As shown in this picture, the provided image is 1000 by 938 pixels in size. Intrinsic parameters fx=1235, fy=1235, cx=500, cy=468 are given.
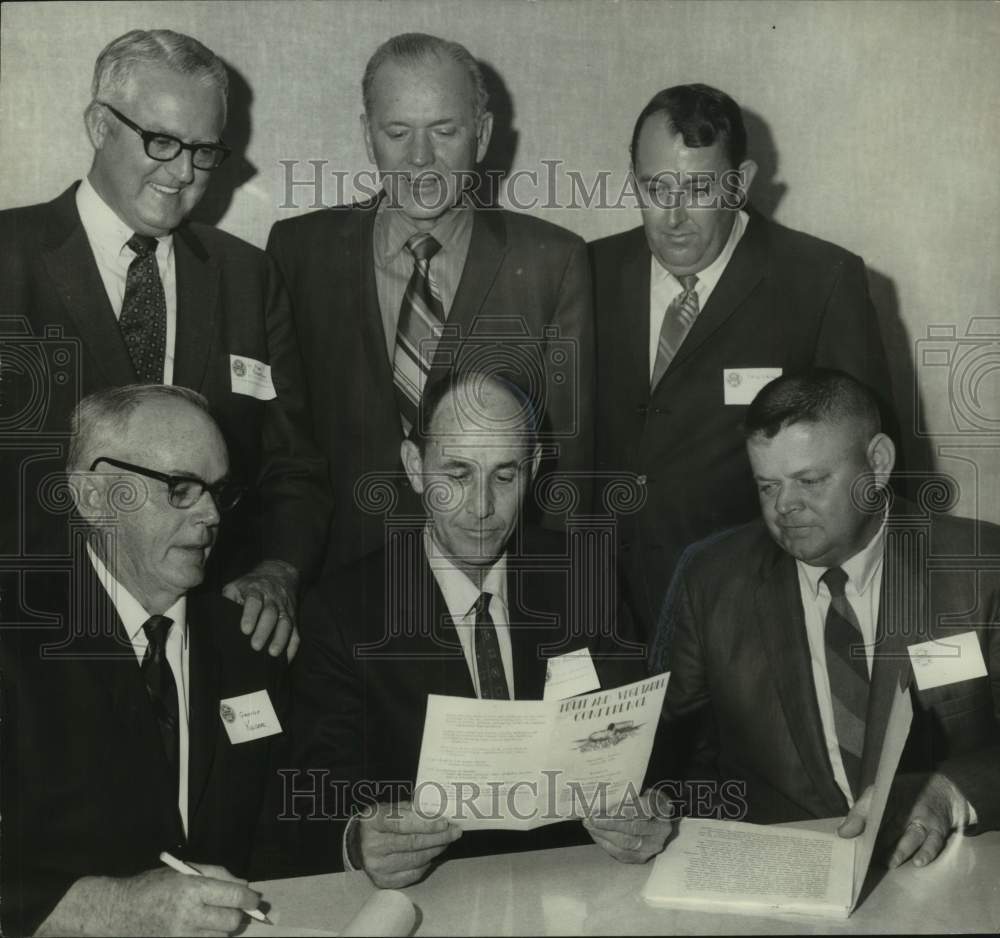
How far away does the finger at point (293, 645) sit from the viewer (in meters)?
3.00

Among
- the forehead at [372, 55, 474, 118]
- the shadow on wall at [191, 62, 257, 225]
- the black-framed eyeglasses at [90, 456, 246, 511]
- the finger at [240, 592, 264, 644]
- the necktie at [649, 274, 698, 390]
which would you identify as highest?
the forehead at [372, 55, 474, 118]

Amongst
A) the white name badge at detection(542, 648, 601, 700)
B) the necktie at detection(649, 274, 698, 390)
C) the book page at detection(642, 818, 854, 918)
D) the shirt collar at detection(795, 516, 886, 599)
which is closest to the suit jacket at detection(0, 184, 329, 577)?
the white name badge at detection(542, 648, 601, 700)

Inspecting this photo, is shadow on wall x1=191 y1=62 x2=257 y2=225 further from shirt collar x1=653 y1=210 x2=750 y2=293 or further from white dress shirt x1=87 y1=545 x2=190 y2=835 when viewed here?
shirt collar x1=653 y1=210 x2=750 y2=293

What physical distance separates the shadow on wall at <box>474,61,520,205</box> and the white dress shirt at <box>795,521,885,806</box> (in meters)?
1.23

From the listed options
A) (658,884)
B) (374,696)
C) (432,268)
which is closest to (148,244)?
(432,268)

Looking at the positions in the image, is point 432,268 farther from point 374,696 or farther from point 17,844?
point 17,844

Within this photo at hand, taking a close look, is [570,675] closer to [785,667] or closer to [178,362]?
[785,667]

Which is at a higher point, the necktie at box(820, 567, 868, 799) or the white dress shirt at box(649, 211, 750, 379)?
the white dress shirt at box(649, 211, 750, 379)

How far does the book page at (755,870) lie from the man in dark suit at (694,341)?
572 millimetres

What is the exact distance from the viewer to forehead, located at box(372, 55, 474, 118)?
Answer: 302 cm

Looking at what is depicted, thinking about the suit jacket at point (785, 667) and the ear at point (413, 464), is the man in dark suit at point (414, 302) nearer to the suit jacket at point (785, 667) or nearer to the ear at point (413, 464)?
the ear at point (413, 464)

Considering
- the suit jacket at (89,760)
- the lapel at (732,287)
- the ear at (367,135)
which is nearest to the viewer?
the suit jacket at (89,760)

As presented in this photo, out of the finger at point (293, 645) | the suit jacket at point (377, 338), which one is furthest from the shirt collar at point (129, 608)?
the suit jacket at point (377, 338)

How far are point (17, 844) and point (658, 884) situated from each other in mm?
1430
